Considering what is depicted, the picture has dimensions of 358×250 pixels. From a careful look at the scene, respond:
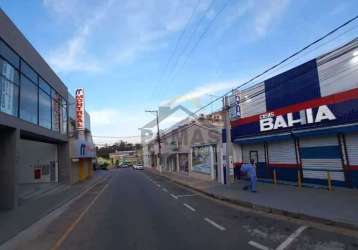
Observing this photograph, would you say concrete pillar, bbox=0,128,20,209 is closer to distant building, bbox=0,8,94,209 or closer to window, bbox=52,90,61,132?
distant building, bbox=0,8,94,209

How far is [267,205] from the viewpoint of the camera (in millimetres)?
14953

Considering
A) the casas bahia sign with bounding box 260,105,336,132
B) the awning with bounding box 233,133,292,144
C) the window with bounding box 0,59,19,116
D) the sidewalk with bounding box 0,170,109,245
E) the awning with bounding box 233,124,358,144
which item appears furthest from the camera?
the awning with bounding box 233,133,292,144

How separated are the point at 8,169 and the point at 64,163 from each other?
18.8 meters

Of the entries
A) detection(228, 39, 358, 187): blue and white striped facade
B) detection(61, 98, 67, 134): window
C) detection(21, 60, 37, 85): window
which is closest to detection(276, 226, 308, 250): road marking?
detection(228, 39, 358, 187): blue and white striped facade

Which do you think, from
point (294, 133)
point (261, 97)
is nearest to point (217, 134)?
point (261, 97)

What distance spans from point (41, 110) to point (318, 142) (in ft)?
60.3

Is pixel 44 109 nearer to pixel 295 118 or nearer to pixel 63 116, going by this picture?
pixel 63 116

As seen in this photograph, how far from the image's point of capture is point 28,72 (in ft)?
76.6

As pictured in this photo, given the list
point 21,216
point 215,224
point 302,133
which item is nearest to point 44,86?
point 21,216

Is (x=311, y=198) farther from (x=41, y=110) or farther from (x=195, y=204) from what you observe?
(x=41, y=110)

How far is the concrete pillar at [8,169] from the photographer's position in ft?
60.2

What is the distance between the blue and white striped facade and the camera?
1793cm

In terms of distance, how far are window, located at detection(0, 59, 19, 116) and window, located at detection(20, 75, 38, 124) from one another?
1266mm

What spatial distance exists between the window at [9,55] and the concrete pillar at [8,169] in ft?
11.7
